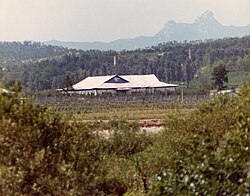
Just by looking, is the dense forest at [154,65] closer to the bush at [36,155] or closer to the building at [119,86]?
the building at [119,86]

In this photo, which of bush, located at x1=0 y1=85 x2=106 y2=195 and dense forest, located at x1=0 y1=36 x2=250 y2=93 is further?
dense forest, located at x1=0 y1=36 x2=250 y2=93

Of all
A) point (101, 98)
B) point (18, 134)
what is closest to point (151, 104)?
point (101, 98)

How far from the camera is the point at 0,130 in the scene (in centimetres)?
486

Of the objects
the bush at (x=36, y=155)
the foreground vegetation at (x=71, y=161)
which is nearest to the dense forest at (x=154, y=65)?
the foreground vegetation at (x=71, y=161)

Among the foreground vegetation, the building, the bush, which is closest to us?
the foreground vegetation

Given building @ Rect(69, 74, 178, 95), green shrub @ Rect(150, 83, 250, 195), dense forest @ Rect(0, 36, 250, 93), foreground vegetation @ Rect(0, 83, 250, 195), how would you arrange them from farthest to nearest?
dense forest @ Rect(0, 36, 250, 93) < building @ Rect(69, 74, 178, 95) < foreground vegetation @ Rect(0, 83, 250, 195) < green shrub @ Rect(150, 83, 250, 195)

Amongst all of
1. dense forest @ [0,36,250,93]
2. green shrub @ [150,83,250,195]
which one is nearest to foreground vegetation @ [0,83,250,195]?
green shrub @ [150,83,250,195]

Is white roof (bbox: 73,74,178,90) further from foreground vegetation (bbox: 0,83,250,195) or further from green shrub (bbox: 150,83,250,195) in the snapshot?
green shrub (bbox: 150,83,250,195)

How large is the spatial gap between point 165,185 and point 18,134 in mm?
1307

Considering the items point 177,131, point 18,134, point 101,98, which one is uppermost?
point 18,134

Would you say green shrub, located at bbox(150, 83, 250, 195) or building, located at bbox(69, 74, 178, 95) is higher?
green shrub, located at bbox(150, 83, 250, 195)

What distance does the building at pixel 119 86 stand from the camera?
6388 centimetres

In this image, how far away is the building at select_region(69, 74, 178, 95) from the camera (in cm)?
6388

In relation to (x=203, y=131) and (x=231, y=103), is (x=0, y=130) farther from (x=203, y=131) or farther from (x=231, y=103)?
(x=231, y=103)
